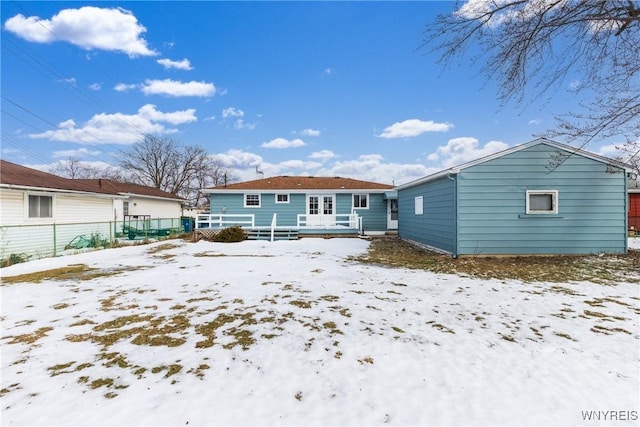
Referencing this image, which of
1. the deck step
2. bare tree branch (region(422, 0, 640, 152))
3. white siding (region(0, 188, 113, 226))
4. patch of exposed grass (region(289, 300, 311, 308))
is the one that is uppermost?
bare tree branch (region(422, 0, 640, 152))

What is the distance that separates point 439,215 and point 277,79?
12691mm

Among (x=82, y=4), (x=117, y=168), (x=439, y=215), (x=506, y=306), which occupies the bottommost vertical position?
(x=506, y=306)

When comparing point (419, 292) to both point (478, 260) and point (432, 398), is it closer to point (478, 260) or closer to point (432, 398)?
point (432, 398)

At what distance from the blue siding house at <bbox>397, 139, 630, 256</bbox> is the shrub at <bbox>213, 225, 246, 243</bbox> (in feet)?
30.7

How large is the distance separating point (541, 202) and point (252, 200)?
46.8ft

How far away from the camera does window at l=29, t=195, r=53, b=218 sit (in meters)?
10.9

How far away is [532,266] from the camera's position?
317 inches

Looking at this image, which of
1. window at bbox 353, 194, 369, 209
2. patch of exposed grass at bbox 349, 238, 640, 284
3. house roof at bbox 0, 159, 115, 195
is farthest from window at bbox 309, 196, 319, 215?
house roof at bbox 0, 159, 115, 195

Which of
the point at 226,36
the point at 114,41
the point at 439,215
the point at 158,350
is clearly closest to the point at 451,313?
the point at 158,350

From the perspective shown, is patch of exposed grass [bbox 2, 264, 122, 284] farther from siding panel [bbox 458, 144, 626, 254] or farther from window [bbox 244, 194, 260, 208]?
window [bbox 244, 194, 260, 208]

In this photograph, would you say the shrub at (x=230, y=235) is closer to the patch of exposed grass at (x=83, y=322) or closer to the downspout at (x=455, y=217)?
the downspout at (x=455, y=217)

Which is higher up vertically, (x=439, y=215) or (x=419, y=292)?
(x=439, y=215)

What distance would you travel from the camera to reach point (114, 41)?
52.7ft

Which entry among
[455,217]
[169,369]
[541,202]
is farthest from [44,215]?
[541,202]
